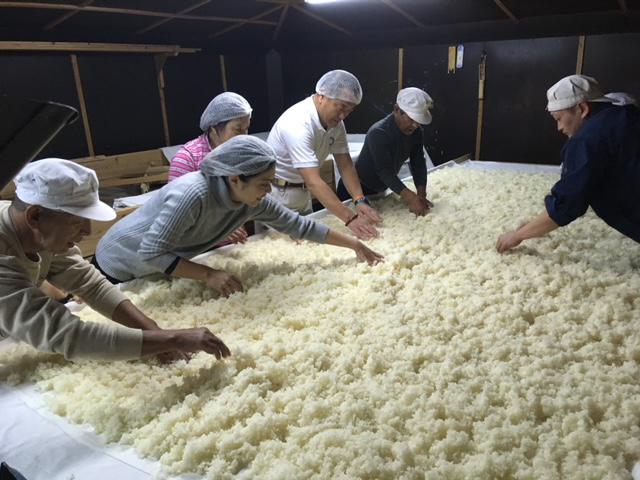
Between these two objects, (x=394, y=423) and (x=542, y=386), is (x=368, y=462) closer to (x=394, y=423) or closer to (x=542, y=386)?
(x=394, y=423)

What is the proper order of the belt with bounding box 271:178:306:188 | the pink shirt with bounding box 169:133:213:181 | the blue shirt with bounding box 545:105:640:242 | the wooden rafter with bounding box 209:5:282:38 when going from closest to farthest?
the blue shirt with bounding box 545:105:640:242
the pink shirt with bounding box 169:133:213:181
the belt with bounding box 271:178:306:188
the wooden rafter with bounding box 209:5:282:38

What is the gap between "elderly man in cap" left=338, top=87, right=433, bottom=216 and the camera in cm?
268

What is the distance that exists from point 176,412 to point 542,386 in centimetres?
86

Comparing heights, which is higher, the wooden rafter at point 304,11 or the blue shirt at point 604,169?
the wooden rafter at point 304,11

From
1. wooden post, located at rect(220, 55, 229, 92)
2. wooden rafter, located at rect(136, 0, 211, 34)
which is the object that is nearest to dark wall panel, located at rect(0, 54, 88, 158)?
wooden rafter, located at rect(136, 0, 211, 34)

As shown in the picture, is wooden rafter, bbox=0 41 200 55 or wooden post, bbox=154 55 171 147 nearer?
wooden rafter, bbox=0 41 200 55

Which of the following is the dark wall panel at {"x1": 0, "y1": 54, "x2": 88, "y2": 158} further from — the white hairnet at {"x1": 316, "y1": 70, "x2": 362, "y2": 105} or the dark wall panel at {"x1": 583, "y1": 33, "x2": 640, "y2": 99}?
the dark wall panel at {"x1": 583, "y1": 33, "x2": 640, "y2": 99}

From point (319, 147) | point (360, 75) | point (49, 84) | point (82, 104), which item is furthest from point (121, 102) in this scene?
point (319, 147)

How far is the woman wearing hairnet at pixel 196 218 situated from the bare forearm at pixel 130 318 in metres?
0.26

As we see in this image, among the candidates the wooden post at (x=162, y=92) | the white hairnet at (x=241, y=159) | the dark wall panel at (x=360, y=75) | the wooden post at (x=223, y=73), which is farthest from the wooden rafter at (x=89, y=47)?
the white hairnet at (x=241, y=159)

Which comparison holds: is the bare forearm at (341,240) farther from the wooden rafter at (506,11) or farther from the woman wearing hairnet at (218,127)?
the wooden rafter at (506,11)

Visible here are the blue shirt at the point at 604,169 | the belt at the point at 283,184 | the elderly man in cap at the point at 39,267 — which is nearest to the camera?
the elderly man in cap at the point at 39,267

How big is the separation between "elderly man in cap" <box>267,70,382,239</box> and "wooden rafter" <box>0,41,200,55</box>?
276cm

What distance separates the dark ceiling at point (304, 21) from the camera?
14.0 feet
